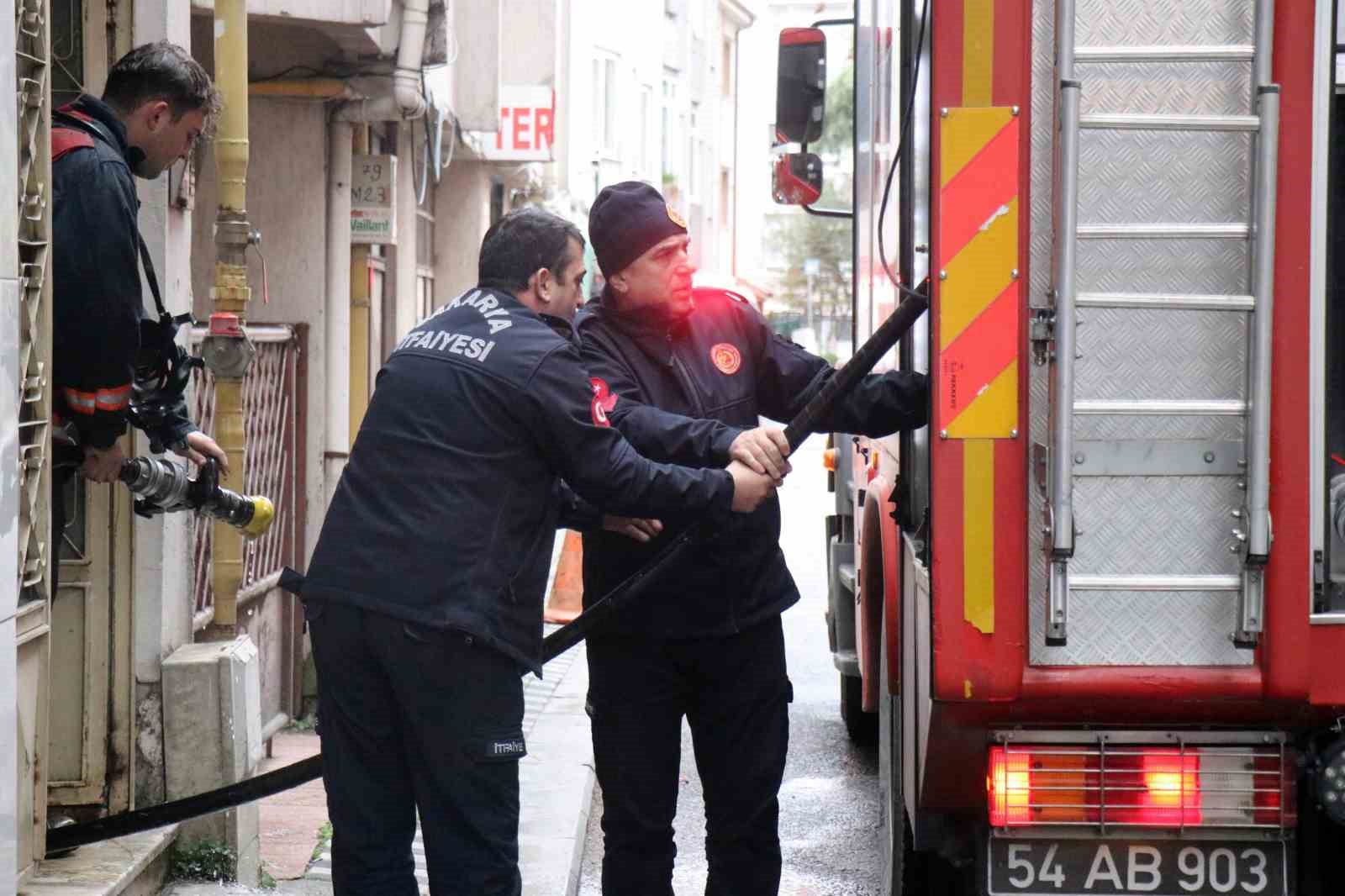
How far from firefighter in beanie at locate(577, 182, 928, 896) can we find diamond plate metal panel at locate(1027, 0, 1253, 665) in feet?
3.05

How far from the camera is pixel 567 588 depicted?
37.8 feet

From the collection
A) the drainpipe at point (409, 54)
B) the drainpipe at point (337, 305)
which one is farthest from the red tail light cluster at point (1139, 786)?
the drainpipe at point (409, 54)

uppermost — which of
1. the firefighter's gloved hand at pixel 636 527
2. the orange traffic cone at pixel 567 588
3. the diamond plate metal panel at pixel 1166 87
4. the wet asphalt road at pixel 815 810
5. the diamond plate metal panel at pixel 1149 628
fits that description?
the diamond plate metal panel at pixel 1166 87

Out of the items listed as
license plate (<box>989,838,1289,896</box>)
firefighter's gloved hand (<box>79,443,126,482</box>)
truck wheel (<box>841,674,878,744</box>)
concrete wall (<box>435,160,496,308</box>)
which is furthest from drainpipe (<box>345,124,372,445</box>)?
license plate (<box>989,838,1289,896</box>)

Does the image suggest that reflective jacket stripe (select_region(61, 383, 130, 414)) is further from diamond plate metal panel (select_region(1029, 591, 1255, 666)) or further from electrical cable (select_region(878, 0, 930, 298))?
diamond plate metal panel (select_region(1029, 591, 1255, 666))

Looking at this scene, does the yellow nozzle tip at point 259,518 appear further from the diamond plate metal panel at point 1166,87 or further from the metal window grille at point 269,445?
the diamond plate metal panel at point 1166,87

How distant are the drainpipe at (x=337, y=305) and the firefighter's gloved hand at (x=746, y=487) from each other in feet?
17.2

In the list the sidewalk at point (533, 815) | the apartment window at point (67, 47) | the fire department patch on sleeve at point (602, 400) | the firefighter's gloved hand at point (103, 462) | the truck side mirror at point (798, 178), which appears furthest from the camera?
the truck side mirror at point (798, 178)

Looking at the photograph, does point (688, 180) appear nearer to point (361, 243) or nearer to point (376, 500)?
point (361, 243)

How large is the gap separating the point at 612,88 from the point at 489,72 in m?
17.5

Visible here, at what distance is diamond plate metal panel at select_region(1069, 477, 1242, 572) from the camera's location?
3361 mm

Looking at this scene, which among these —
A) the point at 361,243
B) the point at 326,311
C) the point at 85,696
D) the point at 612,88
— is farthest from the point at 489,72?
the point at 612,88

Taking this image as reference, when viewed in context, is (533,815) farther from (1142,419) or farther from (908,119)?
(1142,419)

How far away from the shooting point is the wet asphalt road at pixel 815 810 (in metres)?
6.11
